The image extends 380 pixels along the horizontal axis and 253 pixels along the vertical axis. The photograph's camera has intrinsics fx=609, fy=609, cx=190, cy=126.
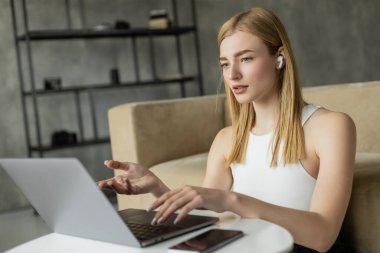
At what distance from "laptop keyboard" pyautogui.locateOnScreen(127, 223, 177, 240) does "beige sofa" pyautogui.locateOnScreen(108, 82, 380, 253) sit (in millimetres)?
1122

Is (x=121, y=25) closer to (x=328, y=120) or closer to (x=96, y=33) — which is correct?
(x=96, y=33)

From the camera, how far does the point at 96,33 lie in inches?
194

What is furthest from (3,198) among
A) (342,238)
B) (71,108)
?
(342,238)

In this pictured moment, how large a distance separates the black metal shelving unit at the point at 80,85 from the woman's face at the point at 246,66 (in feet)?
11.1

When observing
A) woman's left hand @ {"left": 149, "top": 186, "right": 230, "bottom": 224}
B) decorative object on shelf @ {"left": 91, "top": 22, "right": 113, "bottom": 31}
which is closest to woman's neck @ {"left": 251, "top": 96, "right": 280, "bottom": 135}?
woman's left hand @ {"left": 149, "top": 186, "right": 230, "bottom": 224}

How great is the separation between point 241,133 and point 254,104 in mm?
94

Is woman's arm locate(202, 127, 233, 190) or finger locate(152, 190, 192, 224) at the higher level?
finger locate(152, 190, 192, 224)

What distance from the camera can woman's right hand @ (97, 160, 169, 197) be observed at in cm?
Result: 133

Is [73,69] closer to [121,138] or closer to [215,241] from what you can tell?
[121,138]

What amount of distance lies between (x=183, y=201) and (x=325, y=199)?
0.38 metres

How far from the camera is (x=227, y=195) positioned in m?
1.17

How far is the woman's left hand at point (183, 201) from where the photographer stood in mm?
1081

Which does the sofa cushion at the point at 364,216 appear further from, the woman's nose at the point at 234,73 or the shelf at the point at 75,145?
the shelf at the point at 75,145

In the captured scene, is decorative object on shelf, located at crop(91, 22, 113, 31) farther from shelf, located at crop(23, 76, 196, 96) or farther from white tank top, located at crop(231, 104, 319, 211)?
white tank top, located at crop(231, 104, 319, 211)
